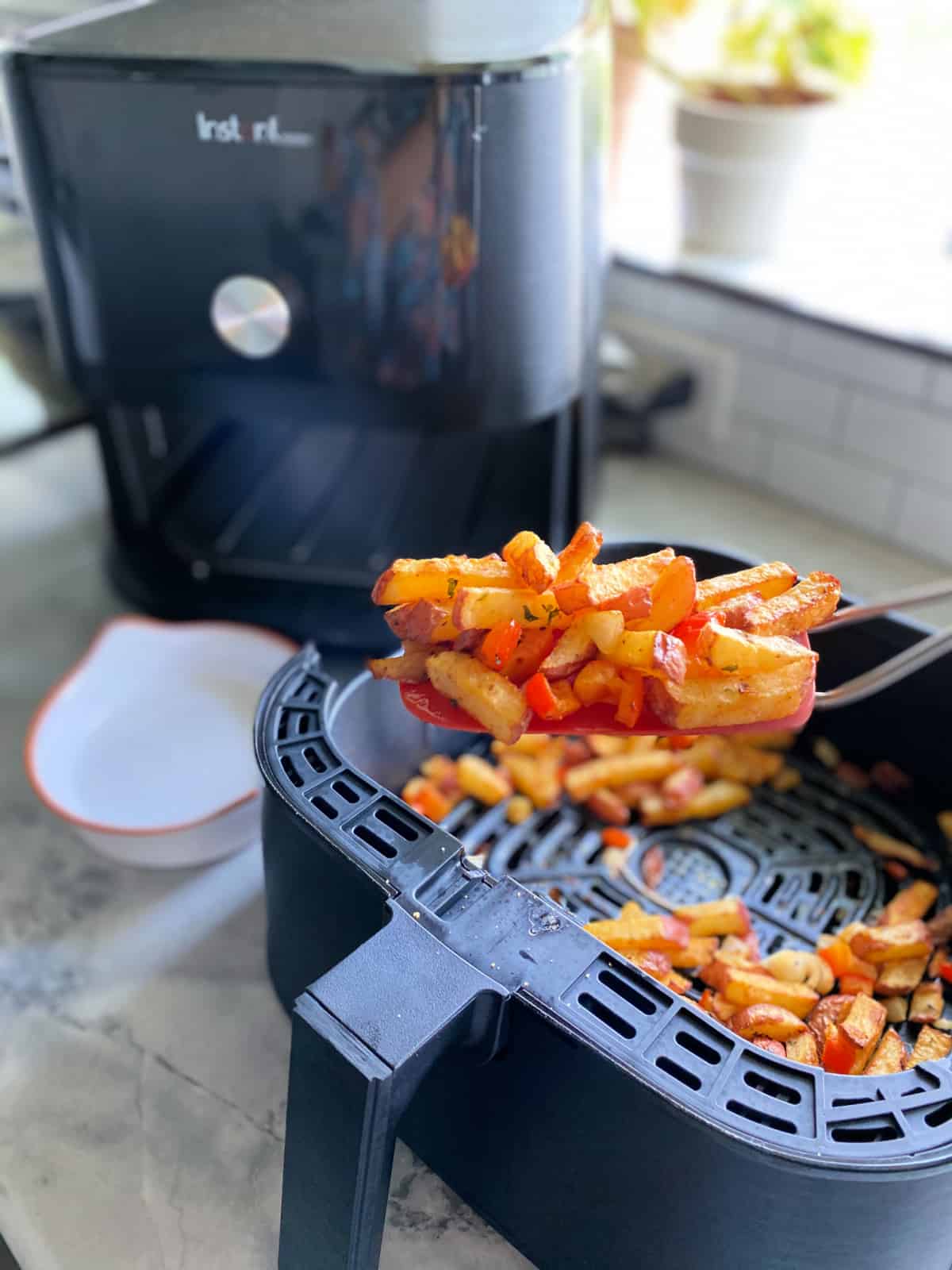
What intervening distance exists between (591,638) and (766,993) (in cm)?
23

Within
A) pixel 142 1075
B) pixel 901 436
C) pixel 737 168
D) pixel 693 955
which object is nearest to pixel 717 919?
pixel 693 955

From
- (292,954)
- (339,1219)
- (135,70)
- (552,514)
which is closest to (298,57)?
(135,70)

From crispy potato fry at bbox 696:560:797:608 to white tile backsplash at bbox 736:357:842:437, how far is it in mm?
669

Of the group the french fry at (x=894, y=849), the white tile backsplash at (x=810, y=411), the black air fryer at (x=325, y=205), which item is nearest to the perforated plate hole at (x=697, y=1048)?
the french fry at (x=894, y=849)

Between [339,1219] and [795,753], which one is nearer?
[339,1219]

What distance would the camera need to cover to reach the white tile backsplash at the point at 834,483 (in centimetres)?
122

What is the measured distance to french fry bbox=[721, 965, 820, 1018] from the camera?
63cm

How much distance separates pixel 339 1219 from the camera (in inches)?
19.4

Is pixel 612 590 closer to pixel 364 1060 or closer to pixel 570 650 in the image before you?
pixel 570 650

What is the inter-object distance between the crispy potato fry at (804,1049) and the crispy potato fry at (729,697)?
180 mm

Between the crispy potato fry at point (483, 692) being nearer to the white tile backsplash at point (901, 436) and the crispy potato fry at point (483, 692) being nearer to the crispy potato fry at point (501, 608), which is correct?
the crispy potato fry at point (501, 608)

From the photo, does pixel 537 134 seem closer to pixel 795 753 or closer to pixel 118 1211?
pixel 795 753

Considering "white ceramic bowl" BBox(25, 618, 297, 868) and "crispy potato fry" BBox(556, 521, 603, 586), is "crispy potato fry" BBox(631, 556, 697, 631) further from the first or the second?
"white ceramic bowl" BBox(25, 618, 297, 868)

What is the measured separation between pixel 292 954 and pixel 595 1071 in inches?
9.1
